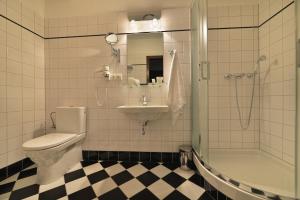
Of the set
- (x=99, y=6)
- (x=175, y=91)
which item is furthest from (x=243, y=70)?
(x=99, y=6)

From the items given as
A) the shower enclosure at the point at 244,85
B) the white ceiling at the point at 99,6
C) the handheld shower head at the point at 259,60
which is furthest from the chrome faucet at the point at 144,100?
the handheld shower head at the point at 259,60

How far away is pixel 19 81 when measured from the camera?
189 centimetres

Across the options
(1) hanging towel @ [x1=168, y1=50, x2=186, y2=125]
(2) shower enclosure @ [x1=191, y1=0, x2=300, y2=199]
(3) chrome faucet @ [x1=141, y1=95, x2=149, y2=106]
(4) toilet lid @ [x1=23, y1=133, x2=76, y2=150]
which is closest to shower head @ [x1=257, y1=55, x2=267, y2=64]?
(2) shower enclosure @ [x1=191, y1=0, x2=300, y2=199]

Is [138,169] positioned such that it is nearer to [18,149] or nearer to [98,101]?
[98,101]

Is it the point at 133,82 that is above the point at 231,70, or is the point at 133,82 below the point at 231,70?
below

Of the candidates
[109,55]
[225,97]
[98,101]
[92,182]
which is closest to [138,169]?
[92,182]

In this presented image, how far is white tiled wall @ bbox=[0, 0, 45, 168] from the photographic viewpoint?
67.5 inches

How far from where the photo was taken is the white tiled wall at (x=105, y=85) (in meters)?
2.10

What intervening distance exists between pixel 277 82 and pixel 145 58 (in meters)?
1.57

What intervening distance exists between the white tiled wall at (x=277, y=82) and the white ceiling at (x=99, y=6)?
1.02 metres

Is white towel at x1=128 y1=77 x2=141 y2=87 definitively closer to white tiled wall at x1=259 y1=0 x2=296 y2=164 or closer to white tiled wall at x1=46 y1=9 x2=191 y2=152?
white tiled wall at x1=46 y1=9 x2=191 y2=152

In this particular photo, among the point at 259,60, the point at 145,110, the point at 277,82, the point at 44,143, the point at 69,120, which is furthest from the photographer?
the point at 69,120

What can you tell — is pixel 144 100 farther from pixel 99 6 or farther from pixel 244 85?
pixel 99 6

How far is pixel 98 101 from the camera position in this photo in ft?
7.20
